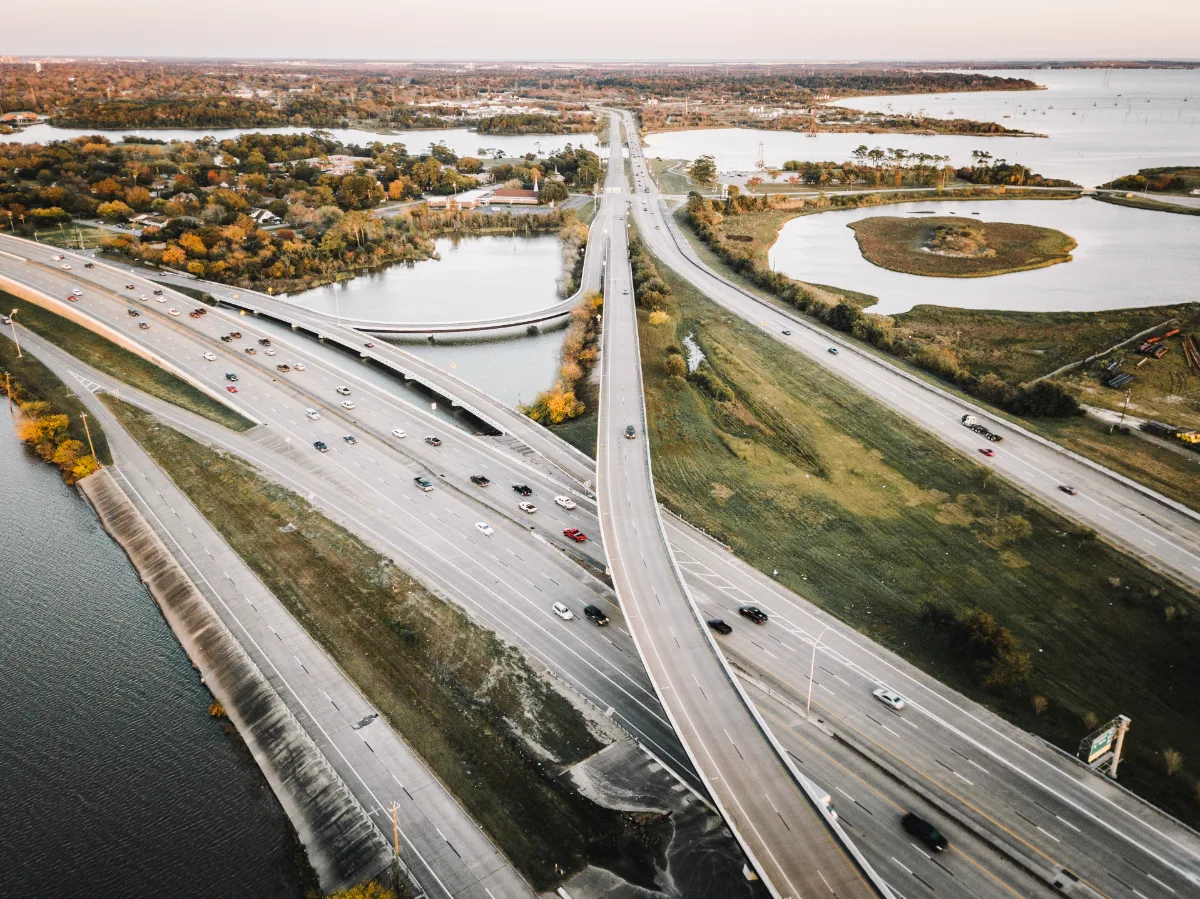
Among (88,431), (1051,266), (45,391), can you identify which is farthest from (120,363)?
(1051,266)

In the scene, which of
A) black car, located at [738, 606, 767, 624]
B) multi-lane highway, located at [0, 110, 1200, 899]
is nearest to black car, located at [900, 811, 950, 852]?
multi-lane highway, located at [0, 110, 1200, 899]

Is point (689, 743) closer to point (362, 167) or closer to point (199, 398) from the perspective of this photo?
Answer: point (199, 398)

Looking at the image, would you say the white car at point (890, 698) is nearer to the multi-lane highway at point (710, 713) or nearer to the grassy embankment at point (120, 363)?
the multi-lane highway at point (710, 713)

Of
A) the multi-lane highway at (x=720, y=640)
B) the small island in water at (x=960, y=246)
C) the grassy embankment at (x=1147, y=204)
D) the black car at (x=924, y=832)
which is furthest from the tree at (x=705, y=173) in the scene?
the black car at (x=924, y=832)

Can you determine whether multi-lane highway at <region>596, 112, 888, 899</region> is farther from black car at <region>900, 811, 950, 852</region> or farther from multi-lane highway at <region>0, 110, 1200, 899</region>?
black car at <region>900, 811, 950, 852</region>

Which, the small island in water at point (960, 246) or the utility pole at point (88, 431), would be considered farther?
the small island in water at point (960, 246)

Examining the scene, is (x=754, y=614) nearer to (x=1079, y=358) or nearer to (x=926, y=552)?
(x=926, y=552)
